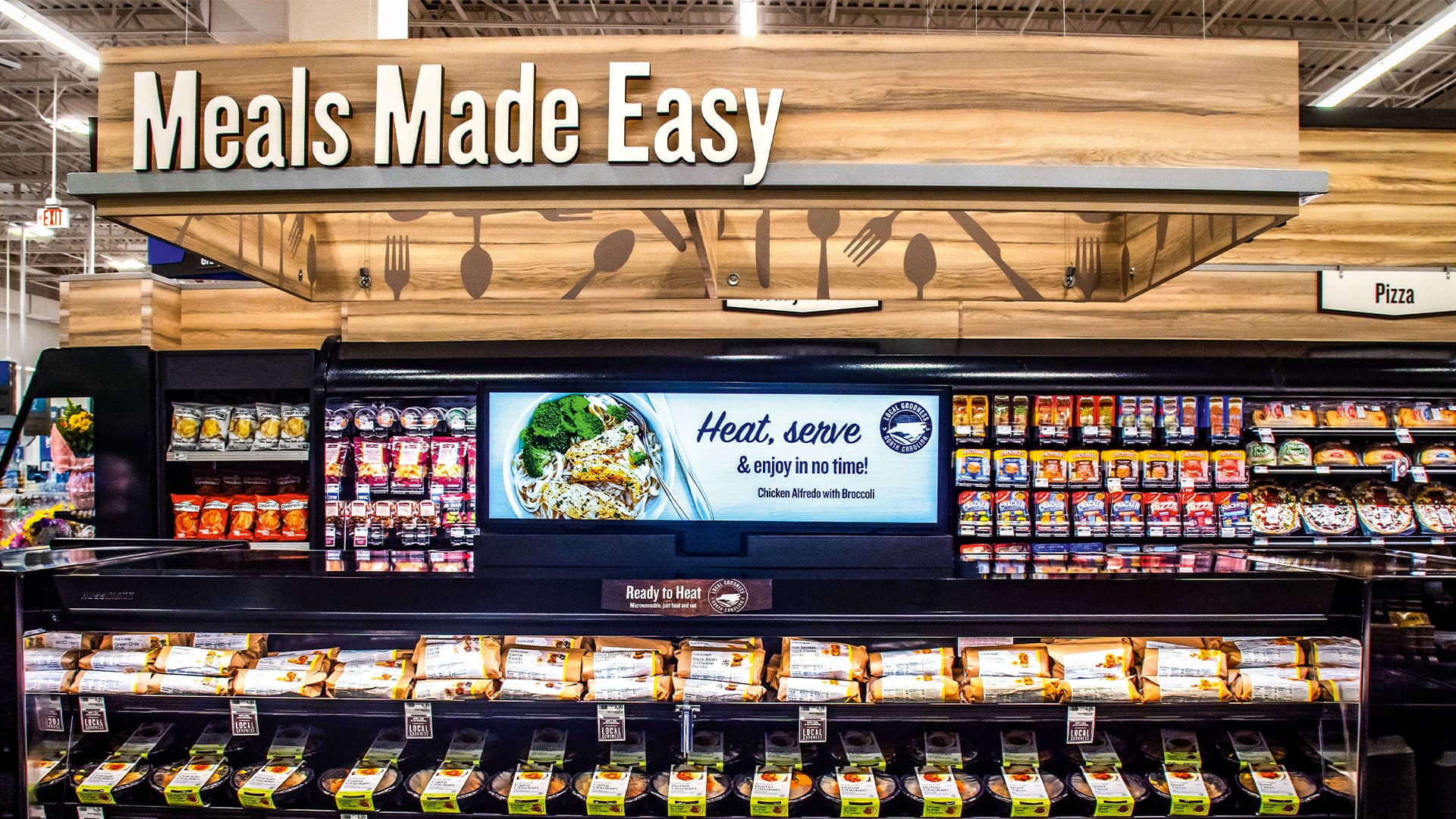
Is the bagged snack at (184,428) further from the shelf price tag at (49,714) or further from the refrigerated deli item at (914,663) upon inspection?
the refrigerated deli item at (914,663)

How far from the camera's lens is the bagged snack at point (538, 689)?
Answer: 2168 millimetres

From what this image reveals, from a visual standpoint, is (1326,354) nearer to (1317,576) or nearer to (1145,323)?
(1145,323)

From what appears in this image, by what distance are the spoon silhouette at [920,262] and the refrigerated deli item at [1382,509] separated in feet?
A: 11.1

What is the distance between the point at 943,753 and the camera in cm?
236

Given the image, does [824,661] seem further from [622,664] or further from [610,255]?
[610,255]

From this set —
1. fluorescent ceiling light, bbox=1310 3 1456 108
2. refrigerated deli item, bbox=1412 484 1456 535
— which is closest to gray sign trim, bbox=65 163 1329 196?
refrigerated deli item, bbox=1412 484 1456 535

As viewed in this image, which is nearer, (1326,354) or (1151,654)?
(1151,654)

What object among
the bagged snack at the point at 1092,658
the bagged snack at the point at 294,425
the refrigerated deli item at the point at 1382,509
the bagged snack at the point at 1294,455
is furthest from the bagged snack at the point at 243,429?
the refrigerated deli item at the point at 1382,509

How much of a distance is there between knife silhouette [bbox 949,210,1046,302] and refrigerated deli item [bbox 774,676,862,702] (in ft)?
5.48

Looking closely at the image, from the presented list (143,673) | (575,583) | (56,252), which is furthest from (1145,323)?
(56,252)

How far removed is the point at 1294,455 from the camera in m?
4.68

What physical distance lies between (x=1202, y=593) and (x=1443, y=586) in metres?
0.67

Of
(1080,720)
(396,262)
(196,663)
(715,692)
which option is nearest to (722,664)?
(715,692)

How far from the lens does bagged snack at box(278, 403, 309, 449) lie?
16.0ft
